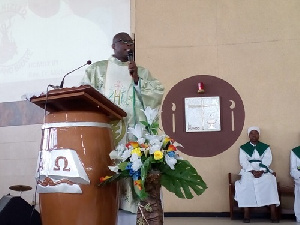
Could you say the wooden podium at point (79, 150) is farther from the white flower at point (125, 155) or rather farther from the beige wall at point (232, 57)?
the beige wall at point (232, 57)

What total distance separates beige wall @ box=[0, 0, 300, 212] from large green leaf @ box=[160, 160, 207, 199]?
3920 mm

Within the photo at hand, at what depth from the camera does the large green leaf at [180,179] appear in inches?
76.6

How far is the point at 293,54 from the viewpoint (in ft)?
19.0

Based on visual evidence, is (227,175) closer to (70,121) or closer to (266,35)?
(266,35)

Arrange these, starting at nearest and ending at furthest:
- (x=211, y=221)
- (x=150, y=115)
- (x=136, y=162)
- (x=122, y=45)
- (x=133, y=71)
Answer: (x=136, y=162)
(x=150, y=115)
(x=133, y=71)
(x=122, y=45)
(x=211, y=221)

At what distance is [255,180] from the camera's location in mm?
5262

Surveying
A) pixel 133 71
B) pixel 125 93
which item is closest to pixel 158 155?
pixel 133 71

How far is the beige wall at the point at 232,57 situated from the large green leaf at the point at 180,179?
394 cm

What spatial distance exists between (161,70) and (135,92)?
12.4 feet

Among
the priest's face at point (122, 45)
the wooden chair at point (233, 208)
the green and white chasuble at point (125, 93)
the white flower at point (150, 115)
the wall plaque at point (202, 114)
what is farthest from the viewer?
the wall plaque at point (202, 114)

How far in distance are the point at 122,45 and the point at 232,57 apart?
382 cm

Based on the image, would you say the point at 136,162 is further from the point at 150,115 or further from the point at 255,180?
the point at 255,180

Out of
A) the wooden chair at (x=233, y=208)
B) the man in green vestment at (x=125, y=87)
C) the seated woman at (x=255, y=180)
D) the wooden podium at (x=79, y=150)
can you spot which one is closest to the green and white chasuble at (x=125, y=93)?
the man in green vestment at (x=125, y=87)

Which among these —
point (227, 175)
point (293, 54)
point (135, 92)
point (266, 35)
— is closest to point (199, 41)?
point (266, 35)
